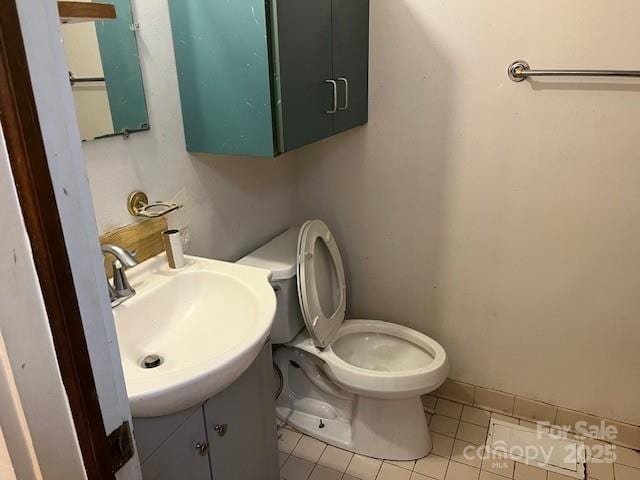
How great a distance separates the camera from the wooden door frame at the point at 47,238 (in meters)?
0.37

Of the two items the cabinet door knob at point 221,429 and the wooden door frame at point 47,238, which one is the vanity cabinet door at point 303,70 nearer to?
the cabinet door knob at point 221,429

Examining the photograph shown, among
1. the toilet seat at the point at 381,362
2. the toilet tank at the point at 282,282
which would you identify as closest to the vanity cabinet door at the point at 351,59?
the toilet tank at the point at 282,282

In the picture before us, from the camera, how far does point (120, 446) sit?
1.77 ft

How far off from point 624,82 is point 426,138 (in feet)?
2.02

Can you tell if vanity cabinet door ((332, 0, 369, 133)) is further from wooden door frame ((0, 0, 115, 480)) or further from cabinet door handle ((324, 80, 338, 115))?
wooden door frame ((0, 0, 115, 480))

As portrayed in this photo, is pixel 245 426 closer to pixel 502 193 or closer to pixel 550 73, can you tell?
pixel 502 193

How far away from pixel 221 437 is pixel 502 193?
121 cm

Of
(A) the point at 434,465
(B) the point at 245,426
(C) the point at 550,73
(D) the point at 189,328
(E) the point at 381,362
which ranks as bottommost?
(A) the point at 434,465

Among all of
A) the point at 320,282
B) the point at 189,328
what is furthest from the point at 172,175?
the point at 320,282

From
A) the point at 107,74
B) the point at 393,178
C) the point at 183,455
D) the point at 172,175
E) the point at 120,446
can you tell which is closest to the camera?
the point at 120,446

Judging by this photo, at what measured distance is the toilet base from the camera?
1703 mm

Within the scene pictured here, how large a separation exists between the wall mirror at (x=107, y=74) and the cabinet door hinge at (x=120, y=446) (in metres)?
0.76

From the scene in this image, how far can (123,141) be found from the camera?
1.18 metres

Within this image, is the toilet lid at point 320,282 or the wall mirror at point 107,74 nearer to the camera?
the wall mirror at point 107,74
